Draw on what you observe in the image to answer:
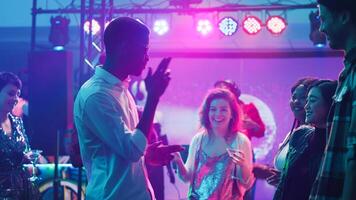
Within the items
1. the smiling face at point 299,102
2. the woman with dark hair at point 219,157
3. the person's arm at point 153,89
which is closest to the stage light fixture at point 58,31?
the woman with dark hair at point 219,157

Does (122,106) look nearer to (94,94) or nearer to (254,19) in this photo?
(94,94)

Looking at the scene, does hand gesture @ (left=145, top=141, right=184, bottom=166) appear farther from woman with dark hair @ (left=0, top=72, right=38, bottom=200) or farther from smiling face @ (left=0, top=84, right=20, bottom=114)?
smiling face @ (left=0, top=84, right=20, bottom=114)

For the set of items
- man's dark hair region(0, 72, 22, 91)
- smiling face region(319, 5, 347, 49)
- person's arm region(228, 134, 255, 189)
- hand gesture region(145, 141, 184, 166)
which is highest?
smiling face region(319, 5, 347, 49)

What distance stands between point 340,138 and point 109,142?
38.3 inches

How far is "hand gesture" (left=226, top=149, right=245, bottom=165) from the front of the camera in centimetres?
437

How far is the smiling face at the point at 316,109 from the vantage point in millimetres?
2928

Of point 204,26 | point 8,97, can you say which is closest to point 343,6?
point 8,97

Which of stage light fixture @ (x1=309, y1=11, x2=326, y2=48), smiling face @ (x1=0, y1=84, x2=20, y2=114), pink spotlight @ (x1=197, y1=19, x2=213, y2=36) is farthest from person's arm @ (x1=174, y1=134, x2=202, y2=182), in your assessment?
pink spotlight @ (x1=197, y1=19, x2=213, y2=36)

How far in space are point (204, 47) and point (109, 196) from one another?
7243 millimetres

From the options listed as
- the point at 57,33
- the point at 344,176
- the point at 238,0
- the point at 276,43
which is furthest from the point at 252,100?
the point at 344,176

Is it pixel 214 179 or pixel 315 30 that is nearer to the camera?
pixel 214 179

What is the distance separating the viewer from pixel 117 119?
7.63 feet

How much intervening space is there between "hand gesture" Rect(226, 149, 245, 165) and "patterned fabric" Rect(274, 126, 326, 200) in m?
1.37

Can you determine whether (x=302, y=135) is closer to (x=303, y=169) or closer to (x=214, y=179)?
(x=303, y=169)
